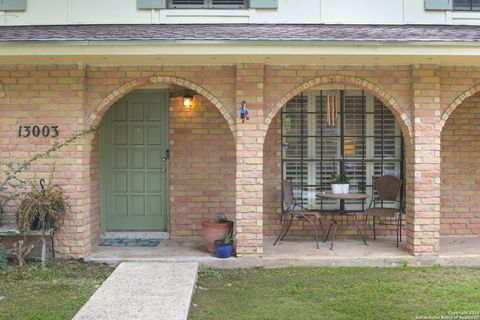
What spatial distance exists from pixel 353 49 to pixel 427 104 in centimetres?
146

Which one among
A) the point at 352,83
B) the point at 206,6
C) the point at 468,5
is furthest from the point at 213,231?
the point at 468,5

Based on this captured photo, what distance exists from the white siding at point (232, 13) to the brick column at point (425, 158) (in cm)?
106

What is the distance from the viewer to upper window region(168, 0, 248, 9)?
276 inches

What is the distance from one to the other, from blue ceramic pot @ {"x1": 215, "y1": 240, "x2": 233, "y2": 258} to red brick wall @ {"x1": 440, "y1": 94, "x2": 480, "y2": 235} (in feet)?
11.9

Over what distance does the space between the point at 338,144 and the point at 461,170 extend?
2008 millimetres

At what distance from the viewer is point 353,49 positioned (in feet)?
19.0

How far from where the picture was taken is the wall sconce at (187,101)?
762 cm

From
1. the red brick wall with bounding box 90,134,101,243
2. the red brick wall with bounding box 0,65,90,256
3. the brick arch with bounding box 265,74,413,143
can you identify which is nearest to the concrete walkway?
the red brick wall with bounding box 0,65,90,256

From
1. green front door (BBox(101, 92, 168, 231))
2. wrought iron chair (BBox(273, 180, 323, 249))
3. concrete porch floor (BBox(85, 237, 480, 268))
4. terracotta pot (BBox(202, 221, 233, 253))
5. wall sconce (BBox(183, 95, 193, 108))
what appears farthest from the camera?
green front door (BBox(101, 92, 168, 231))

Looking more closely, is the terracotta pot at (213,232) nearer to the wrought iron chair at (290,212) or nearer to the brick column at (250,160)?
the brick column at (250,160)

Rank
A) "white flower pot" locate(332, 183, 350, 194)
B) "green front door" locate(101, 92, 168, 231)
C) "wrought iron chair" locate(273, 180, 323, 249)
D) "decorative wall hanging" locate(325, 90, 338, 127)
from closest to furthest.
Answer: "wrought iron chair" locate(273, 180, 323, 249)
"decorative wall hanging" locate(325, 90, 338, 127)
"white flower pot" locate(332, 183, 350, 194)
"green front door" locate(101, 92, 168, 231)

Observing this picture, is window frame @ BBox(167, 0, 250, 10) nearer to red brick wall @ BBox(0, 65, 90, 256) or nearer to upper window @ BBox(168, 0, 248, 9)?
upper window @ BBox(168, 0, 248, 9)

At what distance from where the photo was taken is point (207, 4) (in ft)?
23.1

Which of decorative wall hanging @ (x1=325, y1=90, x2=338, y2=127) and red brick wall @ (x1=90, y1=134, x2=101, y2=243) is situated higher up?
decorative wall hanging @ (x1=325, y1=90, x2=338, y2=127)
